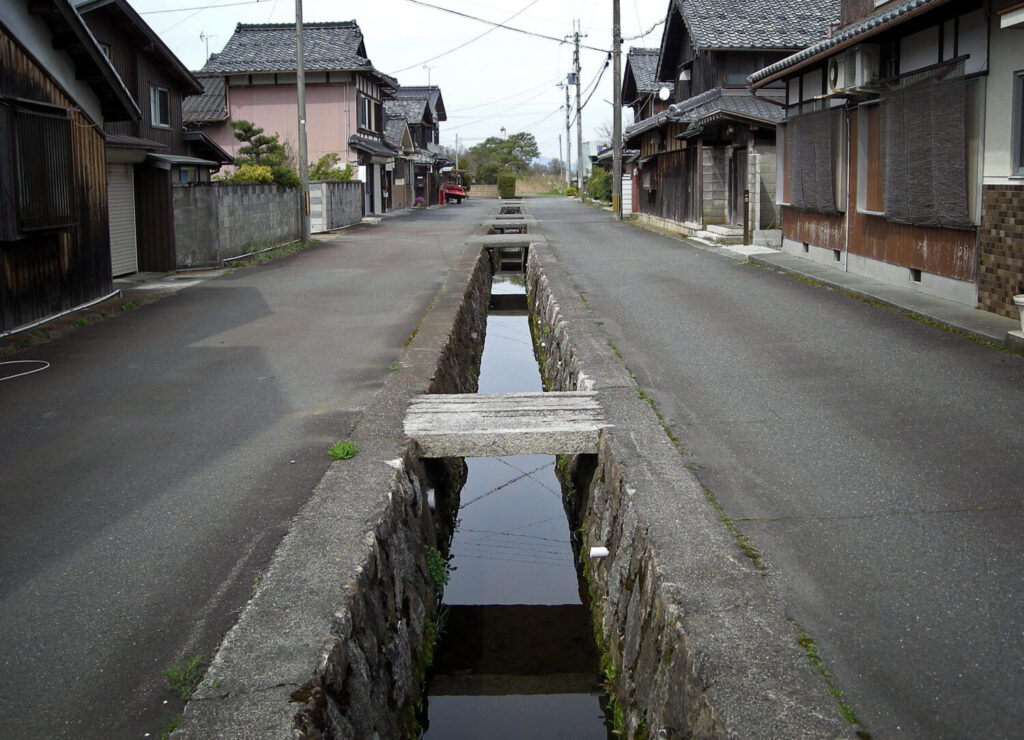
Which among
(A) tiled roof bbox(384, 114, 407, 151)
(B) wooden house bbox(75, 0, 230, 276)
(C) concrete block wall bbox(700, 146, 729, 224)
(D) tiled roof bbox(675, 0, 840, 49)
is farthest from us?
(A) tiled roof bbox(384, 114, 407, 151)

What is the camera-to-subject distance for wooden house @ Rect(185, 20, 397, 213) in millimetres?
40000

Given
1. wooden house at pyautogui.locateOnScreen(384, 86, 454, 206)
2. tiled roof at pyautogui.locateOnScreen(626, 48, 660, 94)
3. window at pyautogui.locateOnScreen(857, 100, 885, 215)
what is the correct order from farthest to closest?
wooden house at pyautogui.locateOnScreen(384, 86, 454, 206), tiled roof at pyautogui.locateOnScreen(626, 48, 660, 94), window at pyautogui.locateOnScreen(857, 100, 885, 215)

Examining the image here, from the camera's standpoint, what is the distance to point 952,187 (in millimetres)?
12539

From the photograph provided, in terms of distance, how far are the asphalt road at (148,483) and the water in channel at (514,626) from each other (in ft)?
4.75

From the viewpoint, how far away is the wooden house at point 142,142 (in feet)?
62.1

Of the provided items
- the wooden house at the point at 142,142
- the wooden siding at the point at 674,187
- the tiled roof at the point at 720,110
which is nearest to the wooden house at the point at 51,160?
the wooden house at the point at 142,142

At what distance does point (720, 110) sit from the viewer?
24.1m

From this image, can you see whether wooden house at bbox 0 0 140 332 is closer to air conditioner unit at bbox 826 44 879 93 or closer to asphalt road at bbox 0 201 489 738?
asphalt road at bbox 0 201 489 738

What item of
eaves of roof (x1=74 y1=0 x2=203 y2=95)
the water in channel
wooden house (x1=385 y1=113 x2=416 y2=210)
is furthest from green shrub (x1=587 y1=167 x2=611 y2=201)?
the water in channel

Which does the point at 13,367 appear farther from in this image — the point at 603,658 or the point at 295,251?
the point at 295,251

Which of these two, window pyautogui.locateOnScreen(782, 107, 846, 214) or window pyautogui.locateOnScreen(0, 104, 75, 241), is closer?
window pyautogui.locateOnScreen(0, 104, 75, 241)

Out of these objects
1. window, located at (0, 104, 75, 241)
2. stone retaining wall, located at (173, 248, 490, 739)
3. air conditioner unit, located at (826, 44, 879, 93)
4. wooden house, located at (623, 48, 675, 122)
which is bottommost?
stone retaining wall, located at (173, 248, 490, 739)

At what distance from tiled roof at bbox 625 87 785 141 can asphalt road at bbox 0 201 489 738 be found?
43.5ft

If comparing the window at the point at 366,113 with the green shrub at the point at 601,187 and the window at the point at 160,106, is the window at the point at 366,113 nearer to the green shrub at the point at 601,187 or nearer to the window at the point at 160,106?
the green shrub at the point at 601,187
